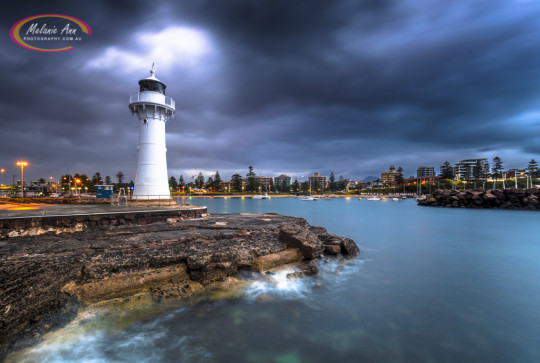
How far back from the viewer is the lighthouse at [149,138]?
1897cm

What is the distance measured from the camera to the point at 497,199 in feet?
162

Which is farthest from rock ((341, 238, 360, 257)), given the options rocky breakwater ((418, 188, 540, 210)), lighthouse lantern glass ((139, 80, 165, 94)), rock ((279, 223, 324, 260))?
rocky breakwater ((418, 188, 540, 210))

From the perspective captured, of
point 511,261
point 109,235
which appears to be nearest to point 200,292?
point 109,235

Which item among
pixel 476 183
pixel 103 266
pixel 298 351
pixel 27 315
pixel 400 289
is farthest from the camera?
pixel 476 183

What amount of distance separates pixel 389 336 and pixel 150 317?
579cm

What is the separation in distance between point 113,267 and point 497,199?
6665 centimetres

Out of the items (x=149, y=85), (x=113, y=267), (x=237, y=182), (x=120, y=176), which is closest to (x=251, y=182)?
(x=237, y=182)

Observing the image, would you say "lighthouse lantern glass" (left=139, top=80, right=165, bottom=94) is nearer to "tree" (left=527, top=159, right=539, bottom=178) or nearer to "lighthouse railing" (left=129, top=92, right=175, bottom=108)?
"lighthouse railing" (left=129, top=92, right=175, bottom=108)

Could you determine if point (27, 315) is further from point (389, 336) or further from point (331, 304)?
point (389, 336)

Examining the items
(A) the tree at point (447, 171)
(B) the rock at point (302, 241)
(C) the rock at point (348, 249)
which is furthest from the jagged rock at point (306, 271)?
(A) the tree at point (447, 171)

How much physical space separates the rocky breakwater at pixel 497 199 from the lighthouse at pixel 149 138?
62.1 meters

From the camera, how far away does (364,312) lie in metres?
6.91

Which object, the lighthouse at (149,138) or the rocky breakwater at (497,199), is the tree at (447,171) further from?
the lighthouse at (149,138)

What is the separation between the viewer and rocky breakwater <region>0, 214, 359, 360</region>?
498 centimetres
